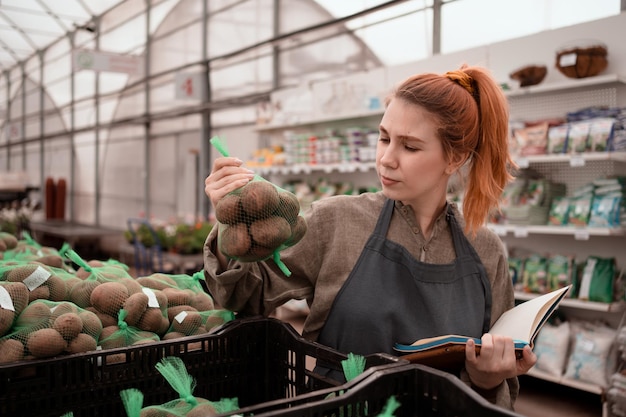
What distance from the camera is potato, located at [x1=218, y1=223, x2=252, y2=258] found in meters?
1.05

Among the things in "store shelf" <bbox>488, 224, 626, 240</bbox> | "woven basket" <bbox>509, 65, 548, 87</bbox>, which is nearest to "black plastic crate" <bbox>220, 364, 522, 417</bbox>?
"store shelf" <bbox>488, 224, 626, 240</bbox>

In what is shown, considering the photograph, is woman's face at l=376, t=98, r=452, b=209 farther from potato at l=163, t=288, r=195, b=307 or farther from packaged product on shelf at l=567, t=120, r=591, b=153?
packaged product on shelf at l=567, t=120, r=591, b=153

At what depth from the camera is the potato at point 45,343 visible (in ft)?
3.53

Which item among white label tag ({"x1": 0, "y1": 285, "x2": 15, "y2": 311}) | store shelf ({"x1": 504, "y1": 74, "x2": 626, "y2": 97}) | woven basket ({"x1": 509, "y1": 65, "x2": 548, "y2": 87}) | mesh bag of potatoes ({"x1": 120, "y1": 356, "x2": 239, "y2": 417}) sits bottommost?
mesh bag of potatoes ({"x1": 120, "y1": 356, "x2": 239, "y2": 417})

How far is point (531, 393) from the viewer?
4.15 meters

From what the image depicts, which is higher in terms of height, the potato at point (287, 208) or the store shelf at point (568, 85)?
the store shelf at point (568, 85)

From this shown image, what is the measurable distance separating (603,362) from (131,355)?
3483 millimetres

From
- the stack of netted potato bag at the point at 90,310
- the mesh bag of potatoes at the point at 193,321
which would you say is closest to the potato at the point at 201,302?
the stack of netted potato bag at the point at 90,310

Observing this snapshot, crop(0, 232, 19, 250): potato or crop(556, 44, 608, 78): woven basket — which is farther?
crop(556, 44, 608, 78): woven basket

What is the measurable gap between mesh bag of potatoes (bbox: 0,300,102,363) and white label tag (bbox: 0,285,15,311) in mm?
40

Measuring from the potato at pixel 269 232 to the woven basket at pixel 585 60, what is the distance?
3.45 meters

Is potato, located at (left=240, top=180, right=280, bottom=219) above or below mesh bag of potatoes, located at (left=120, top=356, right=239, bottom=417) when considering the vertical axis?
above

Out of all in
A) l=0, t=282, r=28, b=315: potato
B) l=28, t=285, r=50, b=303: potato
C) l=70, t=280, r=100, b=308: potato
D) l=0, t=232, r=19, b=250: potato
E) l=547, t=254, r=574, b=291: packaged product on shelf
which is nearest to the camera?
l=0, t=282, r=28, b=315: potato

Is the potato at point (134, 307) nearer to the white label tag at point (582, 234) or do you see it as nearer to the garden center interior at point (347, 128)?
the garden center interior at point (347, 128)
